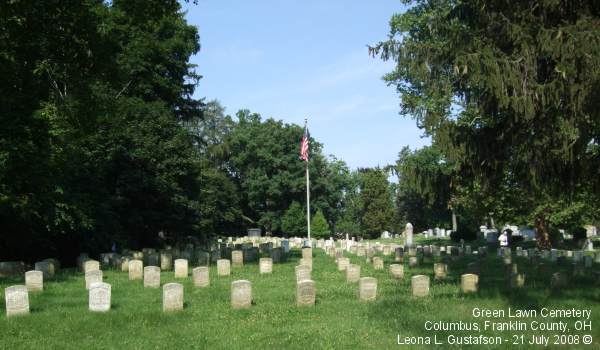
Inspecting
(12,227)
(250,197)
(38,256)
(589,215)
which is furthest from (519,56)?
(250,197)

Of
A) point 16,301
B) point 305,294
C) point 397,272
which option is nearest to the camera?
point 16,301

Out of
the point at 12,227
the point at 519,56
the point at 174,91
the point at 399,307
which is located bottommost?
the point at 399,307

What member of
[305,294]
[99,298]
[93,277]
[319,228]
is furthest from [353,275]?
[319,228]

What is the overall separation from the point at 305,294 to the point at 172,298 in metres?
2.85

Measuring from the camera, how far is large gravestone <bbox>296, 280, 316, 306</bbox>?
14.8 meters

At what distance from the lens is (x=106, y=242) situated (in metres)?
29.9

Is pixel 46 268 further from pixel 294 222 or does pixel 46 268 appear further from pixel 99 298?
pixel 294 222

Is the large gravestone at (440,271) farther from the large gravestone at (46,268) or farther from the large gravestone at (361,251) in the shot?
the large gravestone at (361,251)

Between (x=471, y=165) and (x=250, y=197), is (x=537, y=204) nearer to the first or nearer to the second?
(x=471, y=165)

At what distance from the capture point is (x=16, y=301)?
1382 cm

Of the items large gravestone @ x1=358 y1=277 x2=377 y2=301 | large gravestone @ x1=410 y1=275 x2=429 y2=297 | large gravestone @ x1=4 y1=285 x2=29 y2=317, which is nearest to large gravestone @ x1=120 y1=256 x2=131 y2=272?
large gravestone @ x1=4 y1=285 x2=29 y2=317

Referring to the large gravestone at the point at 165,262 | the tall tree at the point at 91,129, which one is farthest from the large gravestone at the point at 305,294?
the large gravestone at the point at 165,262

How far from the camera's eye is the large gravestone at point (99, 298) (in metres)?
14.2

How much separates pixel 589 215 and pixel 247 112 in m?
46.7
